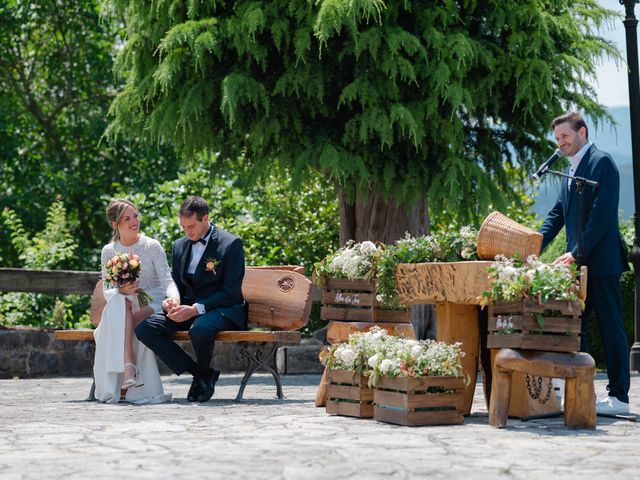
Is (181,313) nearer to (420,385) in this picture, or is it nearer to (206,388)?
(206,388)

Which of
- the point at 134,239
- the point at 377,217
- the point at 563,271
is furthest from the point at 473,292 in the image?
the point at 377,217

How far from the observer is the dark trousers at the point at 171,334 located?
9.05m

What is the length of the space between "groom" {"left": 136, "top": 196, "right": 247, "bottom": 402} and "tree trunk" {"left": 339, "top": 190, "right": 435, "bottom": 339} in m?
3.29

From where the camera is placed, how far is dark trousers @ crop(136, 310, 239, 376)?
9.05 meters

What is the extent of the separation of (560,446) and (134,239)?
4.70m

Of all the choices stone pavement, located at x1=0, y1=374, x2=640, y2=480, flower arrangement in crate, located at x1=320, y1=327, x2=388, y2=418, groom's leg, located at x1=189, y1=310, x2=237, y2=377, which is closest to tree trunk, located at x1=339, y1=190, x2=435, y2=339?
groom's leg, located at x1=189, y1=310, x2=237, y2=377

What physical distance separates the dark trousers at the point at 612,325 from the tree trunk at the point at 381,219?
4.85m

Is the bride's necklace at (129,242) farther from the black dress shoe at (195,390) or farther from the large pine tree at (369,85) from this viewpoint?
the large pine tree at (369,85)

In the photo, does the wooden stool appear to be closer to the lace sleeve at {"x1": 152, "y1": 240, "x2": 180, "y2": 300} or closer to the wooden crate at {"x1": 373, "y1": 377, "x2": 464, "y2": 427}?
the wooden crate at {"x1": 373, "y1": 377, "x2": 464, "y2": 427}

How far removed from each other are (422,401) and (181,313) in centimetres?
269

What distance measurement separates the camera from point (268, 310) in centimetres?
963

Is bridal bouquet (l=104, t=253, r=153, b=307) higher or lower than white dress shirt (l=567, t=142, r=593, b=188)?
lower

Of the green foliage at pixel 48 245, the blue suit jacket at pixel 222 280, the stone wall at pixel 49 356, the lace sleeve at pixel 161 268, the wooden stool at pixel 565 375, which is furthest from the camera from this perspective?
the green foliage at pixel 48 245

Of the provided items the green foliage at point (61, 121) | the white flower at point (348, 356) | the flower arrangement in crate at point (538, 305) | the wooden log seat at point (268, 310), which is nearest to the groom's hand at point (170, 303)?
the wooden log seat at point (268, 310)
